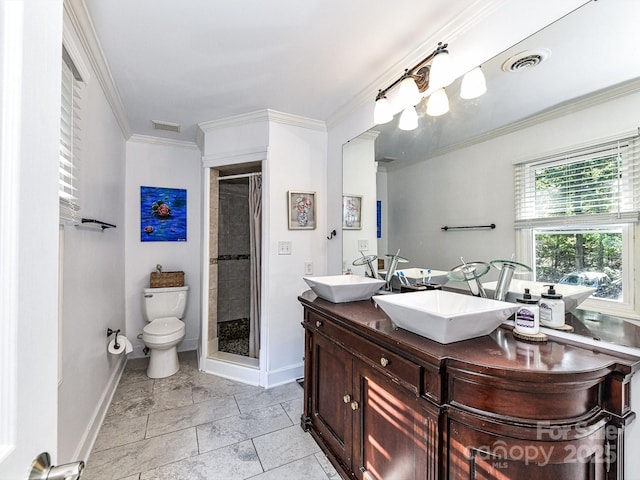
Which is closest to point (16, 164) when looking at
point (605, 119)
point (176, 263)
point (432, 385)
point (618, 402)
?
point (432, 385)

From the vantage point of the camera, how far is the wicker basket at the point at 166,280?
3.06 meters

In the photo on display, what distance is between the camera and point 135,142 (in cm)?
310

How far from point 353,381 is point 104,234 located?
2061 millimetres

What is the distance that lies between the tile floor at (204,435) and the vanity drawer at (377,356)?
75 cm

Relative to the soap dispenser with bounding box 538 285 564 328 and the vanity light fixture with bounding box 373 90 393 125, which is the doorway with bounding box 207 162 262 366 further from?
the soap dispenser with bounding box 538 285 564 328

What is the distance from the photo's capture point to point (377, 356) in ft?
4.14

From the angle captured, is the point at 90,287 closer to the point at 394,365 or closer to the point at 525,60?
the point at 394,365

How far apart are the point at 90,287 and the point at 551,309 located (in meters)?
2.42

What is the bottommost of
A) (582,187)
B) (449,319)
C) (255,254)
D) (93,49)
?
(449,319)

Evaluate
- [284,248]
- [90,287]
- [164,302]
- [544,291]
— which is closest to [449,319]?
[544,291]

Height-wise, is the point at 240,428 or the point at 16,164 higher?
the point at 16,164

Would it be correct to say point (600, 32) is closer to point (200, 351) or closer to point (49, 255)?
point (49, 255)

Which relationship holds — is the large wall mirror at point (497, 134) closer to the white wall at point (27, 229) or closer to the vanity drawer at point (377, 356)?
the vanity drawer at point (377, 356)

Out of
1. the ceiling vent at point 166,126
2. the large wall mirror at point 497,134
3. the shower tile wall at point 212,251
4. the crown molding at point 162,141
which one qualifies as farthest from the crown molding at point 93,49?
the large wall mirror at point 497,134
